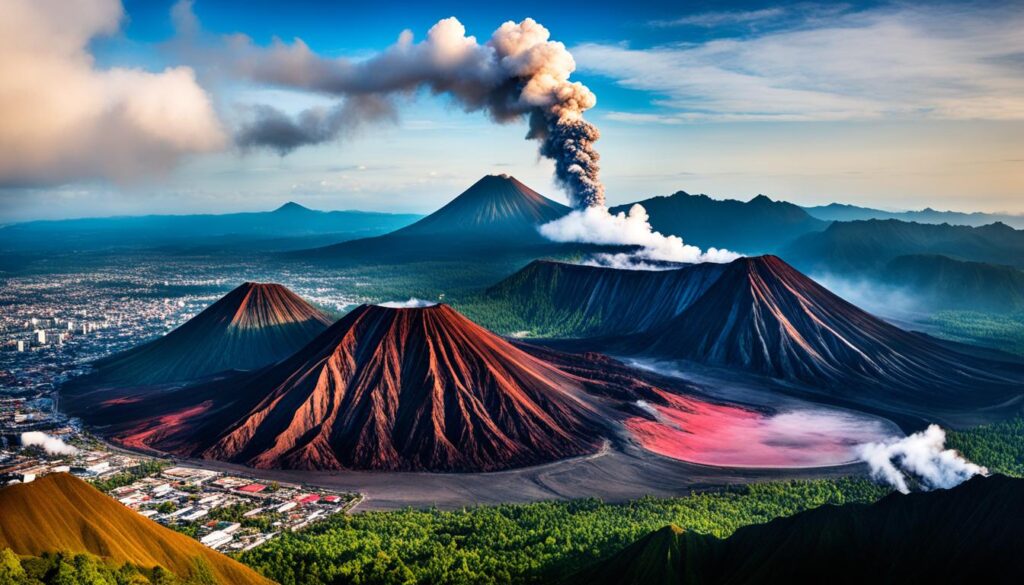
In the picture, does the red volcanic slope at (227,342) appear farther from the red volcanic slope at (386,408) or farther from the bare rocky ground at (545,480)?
the bare rocky ground at (545,480)

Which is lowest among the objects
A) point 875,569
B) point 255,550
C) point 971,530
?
point 255,550

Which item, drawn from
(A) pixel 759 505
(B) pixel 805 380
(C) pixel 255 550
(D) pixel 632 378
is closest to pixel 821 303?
(B) pixel 805 380

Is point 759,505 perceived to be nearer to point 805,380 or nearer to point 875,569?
point 875,569

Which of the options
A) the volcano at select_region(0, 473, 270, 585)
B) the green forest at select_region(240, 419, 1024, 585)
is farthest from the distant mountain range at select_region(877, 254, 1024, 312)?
the volcano at select_region(0, 473, 270, 585)

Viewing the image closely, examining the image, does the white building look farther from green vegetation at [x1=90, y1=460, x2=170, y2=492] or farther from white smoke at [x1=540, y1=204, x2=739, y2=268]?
white smoke at [x1=540, y1=204, x2=739, y2=268]

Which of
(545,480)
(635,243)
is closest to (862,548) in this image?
(545,480)

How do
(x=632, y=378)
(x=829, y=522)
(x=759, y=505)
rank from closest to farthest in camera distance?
(x=829, y=522)
(x=759, y=505)
(x=632, y=378)
